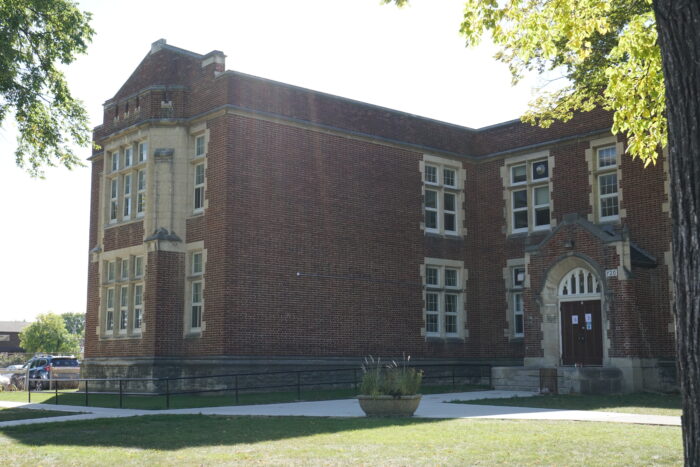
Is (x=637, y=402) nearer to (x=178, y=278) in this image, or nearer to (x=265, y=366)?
(x=265, y=366)

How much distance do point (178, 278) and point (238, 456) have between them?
15.4 metres

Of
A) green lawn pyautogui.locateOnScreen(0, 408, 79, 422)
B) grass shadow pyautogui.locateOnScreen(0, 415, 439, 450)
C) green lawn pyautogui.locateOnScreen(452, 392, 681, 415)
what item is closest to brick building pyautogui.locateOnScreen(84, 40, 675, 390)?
green lawn pyautogui.locateOnScreen(452, 392, 681, 415)

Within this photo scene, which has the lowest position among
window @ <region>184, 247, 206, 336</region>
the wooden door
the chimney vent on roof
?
the wooden door

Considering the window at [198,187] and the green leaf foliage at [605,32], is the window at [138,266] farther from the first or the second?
the green leaf foliage at [605,32]

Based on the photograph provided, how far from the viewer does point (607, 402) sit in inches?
755

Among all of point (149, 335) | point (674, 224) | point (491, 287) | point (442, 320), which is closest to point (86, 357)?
point (149, 335)

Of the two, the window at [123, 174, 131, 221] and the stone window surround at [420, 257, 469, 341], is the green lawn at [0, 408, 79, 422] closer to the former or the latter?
the window at [123, 174, 131, 221]

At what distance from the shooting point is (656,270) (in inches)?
951

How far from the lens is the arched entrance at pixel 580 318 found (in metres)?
24.6

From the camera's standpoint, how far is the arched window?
2469 centimetres

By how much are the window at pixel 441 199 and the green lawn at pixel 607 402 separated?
9733 millimetres

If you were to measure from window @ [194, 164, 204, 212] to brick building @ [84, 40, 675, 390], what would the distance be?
0.07 metres

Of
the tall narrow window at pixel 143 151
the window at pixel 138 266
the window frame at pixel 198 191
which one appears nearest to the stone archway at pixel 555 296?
the window frame at pixel 198 191

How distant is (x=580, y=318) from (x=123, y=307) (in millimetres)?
14232
